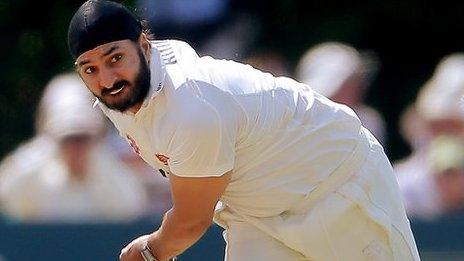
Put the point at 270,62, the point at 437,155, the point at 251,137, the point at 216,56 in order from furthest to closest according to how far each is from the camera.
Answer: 1. the point at 216,56
2. the point at 270,62
3. the point at 437,155
4. the point at 251,137

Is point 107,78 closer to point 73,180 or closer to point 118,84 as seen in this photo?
point 118,84

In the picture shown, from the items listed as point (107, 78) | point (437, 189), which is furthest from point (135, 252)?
point (437, 189)

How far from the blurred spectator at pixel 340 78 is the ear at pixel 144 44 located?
9.26 ft

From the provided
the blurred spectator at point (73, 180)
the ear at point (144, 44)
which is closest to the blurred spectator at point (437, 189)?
the blurred spectator at point (73, 180)

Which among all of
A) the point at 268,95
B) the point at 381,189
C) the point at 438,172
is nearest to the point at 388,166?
the point at 381,189

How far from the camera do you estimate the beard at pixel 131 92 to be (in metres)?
4.64

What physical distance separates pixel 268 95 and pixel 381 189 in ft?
1.65

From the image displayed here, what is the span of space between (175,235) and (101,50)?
621mm

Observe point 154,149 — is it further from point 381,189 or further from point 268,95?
point 381,189

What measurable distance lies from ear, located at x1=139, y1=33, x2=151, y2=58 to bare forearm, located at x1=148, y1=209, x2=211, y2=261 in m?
0.48

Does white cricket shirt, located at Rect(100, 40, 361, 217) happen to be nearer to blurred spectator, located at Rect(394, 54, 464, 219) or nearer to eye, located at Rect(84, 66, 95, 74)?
eye, located at Rect(84, 66, 95, 74)

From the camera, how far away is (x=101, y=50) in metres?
4.61

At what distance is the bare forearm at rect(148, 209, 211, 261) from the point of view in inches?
187

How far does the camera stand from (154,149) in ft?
15.7
